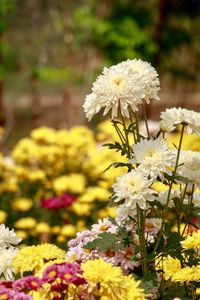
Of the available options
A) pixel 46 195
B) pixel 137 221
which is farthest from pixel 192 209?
pixel 46 195

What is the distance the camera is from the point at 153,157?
217cm

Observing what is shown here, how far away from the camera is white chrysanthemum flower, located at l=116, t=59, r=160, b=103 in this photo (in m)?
2.25

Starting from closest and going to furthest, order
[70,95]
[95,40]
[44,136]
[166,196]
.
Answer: [166,196] → [44,136] → [95,40] → [70,95]

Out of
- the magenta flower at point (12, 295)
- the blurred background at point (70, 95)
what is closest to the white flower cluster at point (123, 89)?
the magenta flower at point (12, 295)

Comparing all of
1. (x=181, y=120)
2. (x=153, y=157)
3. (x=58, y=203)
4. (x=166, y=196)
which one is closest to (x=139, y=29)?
(x=58, y=203)

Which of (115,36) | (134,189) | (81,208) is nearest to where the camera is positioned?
(134,189)

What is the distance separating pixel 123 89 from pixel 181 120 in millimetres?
222

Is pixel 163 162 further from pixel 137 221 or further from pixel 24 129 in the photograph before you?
pixel 24 129

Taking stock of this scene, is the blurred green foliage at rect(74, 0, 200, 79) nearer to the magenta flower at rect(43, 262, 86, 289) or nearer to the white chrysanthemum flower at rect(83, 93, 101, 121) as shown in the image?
the white chrysanthemum flower at rect(83, 93, 101, 121)

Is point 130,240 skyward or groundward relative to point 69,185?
groundward

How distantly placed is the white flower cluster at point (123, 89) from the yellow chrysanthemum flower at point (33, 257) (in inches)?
16.7

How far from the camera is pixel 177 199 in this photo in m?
2.54

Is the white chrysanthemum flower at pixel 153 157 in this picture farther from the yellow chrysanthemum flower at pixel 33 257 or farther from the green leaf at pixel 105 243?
the yellow chrysanthemum flower at pixel 33 257

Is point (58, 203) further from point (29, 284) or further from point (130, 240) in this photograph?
point (29, 284)
